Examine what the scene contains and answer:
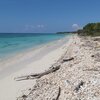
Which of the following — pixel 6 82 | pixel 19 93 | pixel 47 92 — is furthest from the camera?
pixel 6 82

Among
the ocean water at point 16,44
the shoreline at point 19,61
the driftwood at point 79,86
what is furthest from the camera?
the ocean water at point 16,44

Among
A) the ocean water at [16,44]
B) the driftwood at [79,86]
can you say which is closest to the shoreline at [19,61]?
the ocean water at [16,44]

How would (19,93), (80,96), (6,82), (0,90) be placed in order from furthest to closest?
(6,82) → (0,90) → (19,93) → (80,96)

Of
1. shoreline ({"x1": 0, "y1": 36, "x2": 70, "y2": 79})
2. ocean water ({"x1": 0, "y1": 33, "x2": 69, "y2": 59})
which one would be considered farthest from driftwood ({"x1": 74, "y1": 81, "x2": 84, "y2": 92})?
ocean water ({"x1": 0, "y1": 33, "x2": 69, "y2": 59})

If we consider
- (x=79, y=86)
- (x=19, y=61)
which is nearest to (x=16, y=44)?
(x=19, y=61)

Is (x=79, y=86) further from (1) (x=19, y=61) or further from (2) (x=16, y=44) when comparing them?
(2) (x=16, y=44)

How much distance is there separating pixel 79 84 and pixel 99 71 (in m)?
1.77

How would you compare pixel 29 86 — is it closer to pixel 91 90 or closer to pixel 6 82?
pixel 6 82

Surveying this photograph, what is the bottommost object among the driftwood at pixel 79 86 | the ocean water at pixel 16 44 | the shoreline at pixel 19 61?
the ocean water at pixel 16 44

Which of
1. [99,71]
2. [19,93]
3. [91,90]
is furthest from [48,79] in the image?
[91,90]

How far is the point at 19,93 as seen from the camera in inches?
322

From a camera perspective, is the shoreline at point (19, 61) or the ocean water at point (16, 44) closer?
the shoreline at point (19, 61)

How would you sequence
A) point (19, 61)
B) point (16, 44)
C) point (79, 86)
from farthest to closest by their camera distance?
point (16, 44) → point (19, 61) → point (79, 86)

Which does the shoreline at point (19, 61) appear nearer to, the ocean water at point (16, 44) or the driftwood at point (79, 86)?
the ocean water at point (16, 44)
